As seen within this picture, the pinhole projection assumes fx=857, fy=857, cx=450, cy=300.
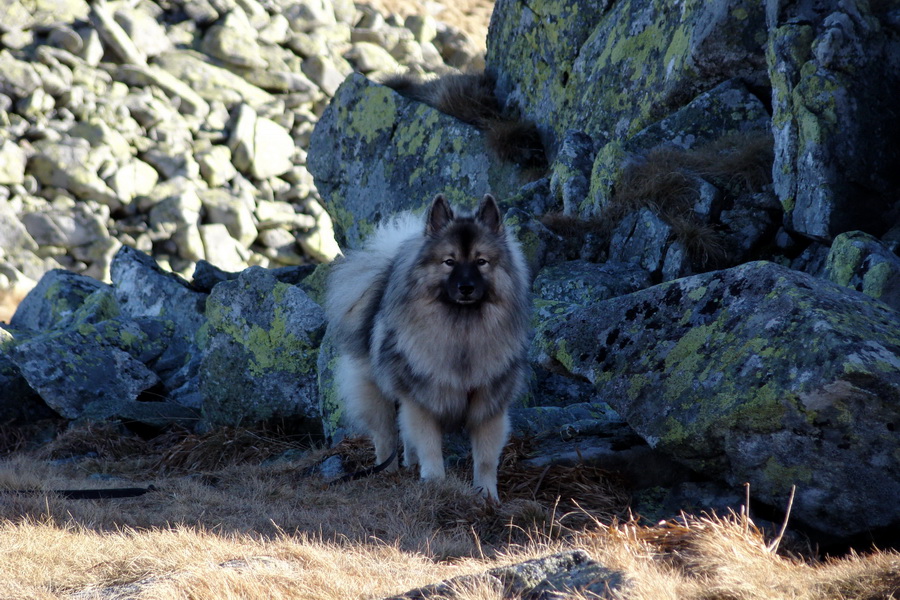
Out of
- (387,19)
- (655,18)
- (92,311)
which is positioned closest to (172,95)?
(387,19)

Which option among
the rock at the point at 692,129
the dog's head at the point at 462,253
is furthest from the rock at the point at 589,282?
the dog's head at the point at 462,253

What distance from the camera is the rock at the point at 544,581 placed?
9.70ft

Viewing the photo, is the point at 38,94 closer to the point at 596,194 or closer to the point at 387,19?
the point at 387,19

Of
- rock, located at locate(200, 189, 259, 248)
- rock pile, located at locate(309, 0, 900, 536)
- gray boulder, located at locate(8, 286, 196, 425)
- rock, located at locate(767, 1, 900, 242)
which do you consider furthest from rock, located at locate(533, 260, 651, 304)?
rock, located at locate(200, 189, 259, 248)

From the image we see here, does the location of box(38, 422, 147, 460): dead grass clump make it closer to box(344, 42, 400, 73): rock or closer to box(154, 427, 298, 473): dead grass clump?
box(154, 427, 298, 473): dead grass clump

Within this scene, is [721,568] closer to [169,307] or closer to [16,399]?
[16,399]

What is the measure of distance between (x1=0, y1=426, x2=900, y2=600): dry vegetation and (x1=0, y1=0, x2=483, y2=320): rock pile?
18.4m

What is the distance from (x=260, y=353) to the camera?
25.8 ft

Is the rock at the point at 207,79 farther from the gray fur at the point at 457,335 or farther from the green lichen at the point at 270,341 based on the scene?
the gray fur at the point at 457,335

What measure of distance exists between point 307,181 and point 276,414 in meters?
22.3

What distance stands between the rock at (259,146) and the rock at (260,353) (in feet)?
69.5

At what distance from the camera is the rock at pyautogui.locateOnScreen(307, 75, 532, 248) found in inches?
435

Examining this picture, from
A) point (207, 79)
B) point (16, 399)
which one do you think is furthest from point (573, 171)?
point (207, 79)

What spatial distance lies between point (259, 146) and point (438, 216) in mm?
24387
